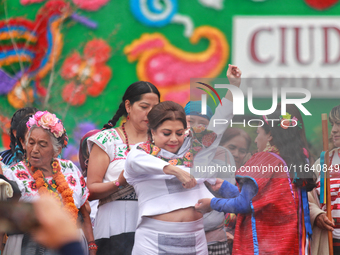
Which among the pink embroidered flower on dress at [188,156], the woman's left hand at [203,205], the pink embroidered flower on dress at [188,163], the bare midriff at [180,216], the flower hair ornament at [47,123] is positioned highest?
the flower hair ornament at [47,123]

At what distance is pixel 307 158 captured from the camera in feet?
9.83

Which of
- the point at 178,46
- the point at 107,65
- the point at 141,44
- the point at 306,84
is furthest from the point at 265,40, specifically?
the point at 306,84

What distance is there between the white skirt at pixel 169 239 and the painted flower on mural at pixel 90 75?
Result: 20.0ft

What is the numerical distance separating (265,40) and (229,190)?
5720 mm

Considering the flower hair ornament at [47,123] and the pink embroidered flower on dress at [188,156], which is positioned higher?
the flower hair ornament at [47,123]

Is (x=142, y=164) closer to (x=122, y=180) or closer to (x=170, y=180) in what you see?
(x=170, y=180)

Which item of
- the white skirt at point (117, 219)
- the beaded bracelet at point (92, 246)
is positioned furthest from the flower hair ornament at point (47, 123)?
the beaded bracelet at point (92, 246)

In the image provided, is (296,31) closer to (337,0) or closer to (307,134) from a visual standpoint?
(337,0)

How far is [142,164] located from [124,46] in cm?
612

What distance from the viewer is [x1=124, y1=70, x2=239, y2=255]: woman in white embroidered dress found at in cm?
281

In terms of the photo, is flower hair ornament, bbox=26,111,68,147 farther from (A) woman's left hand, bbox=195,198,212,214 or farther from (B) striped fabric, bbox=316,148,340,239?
(B) striped fabric, bbox=316,148,340,239

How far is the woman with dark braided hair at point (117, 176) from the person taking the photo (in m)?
3.24

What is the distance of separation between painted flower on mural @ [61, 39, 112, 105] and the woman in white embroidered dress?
19.0 feet

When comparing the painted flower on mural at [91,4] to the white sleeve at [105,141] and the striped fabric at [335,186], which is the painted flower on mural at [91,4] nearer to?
the white sleeve at [105,141]
